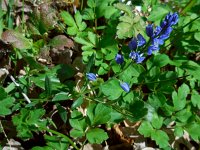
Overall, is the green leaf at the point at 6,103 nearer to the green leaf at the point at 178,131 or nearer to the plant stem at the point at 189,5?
the green leaf at the point at 178,131

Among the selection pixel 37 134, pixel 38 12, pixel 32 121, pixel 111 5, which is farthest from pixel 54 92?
pixel 111 5

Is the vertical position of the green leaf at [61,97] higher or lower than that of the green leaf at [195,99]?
higher

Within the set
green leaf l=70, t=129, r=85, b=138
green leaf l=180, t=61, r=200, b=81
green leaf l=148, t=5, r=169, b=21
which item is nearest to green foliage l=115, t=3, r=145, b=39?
green leaf l=148, t=5, r=169, b=21

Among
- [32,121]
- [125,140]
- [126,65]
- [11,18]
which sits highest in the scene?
[11,18]

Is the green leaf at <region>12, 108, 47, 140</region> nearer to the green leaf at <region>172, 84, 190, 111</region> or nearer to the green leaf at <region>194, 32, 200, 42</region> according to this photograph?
the green leaf at <region>172, 84, 190, 111</region>

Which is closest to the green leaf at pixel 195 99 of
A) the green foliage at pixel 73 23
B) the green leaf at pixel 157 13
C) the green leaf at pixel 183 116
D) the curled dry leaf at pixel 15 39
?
the green leaf at pixel 183 116

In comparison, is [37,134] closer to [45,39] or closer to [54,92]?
[54,92]

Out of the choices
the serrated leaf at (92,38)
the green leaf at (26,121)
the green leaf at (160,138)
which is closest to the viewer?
the green leaf at (26,121)

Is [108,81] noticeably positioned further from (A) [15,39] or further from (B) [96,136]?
(A) [15,39]
